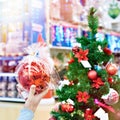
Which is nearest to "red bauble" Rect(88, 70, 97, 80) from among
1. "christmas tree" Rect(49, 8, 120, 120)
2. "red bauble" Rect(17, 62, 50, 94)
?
"christmas tree" Rect(49, 8, 120, 120)

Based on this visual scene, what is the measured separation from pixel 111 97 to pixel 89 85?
0.13 metres

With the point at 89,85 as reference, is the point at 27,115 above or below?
below

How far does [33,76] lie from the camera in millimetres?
1611

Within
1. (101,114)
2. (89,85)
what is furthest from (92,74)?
(101,114)

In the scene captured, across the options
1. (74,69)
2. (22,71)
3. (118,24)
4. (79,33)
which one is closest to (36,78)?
(22,71)

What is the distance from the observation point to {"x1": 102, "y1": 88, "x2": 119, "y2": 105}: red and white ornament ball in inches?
64.6

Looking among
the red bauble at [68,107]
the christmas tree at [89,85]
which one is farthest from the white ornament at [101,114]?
the red bauble at [68,107]

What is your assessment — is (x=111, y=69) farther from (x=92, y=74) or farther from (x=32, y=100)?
(x=32, y=100)

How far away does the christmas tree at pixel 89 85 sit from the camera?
5.40ft

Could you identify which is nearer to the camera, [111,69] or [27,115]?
[27,115]

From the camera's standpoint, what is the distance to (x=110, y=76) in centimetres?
171

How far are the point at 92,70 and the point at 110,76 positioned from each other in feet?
0.39

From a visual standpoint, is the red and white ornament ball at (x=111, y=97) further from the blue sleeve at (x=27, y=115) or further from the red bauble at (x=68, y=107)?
the blue sleeve at (x=27, y=115)

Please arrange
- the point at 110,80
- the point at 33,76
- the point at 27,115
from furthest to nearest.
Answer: the point at 110,80, the point at 33,76, the point at 27,115
